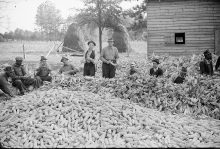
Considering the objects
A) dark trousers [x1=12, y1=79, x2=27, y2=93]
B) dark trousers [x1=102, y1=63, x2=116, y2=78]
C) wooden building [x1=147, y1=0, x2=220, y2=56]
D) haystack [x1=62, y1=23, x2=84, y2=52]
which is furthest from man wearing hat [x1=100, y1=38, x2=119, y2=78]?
haystack [x1=62, y1=23, x2=84, y2=52]

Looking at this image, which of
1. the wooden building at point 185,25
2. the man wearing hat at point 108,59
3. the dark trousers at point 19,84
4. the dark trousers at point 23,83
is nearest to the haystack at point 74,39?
the wooden building at point 185,25

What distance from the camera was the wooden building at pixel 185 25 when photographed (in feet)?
49.5

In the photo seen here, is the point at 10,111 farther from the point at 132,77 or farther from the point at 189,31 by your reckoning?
the point at 189,31

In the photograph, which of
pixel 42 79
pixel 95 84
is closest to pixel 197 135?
pixel 95 84

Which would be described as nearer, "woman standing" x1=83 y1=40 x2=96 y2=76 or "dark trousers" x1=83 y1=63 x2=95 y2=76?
"woman standing" x1=83 y1=40 x2=96 y2=76

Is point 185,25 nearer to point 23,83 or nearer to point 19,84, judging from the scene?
point 23,83

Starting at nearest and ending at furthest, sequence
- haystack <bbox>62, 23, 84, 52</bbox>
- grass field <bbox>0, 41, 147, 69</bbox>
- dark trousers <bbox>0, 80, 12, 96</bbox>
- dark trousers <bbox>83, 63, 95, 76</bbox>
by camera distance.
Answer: dark trousers <bbox>0, 80, 12, 96</bbox>
dark trousers <bbox>83, 63, 95, 76</bbox>
grass field <bbox>0, 41, 147, 69</bbox>
haystack <bbox>62, 23, 84, 52</bbox>

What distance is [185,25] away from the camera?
15344 mm

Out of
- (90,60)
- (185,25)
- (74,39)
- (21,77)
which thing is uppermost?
(185,25)

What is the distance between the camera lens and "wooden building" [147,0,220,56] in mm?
15102

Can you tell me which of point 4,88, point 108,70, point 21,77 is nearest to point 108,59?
point 108,70

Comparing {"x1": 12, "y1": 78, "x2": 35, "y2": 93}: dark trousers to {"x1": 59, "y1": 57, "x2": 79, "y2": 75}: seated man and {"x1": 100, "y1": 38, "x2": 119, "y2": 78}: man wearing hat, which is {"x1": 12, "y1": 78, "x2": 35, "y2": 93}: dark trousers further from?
{"x1": 100, "y1": 38, "x2": 119, "y2": 78}: man wearing hat

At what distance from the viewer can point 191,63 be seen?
12375 mm

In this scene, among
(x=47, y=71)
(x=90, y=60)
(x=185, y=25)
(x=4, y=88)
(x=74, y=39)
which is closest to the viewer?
(x=4, y=88)
